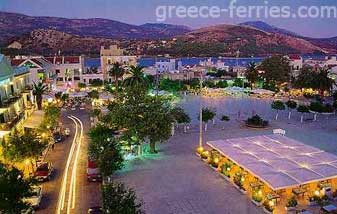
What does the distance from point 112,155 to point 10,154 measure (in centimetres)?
691

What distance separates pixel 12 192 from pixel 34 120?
24.8 meters

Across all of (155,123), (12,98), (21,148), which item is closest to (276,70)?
(155,123)

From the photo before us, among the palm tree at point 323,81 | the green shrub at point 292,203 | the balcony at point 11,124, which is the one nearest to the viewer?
the green shrub at point 292,203

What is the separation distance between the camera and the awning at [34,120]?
36487mm

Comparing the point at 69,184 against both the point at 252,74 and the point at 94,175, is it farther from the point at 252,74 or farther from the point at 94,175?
the point at 252,74

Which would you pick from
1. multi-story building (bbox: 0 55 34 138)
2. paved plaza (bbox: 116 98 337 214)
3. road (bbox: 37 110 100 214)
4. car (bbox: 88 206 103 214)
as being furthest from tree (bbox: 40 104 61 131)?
car (bbox: 88 206 103 214)

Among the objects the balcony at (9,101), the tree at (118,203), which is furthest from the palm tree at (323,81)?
the tree at (118,203)

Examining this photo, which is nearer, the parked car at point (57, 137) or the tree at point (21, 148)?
the tree at point (21, 148)

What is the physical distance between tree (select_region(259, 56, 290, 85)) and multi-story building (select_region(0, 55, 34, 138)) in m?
47.9

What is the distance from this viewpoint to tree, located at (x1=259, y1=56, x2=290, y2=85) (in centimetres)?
7475

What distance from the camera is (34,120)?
3966 cm

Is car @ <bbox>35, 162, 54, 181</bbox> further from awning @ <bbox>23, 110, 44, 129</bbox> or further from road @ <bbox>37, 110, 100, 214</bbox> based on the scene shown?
awning @ <bbox>23, 110, 44, 129</bbox>

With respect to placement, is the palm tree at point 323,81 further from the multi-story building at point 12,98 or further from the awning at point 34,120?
the multi-story building at point 12,98

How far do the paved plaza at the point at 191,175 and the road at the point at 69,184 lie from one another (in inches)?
106
